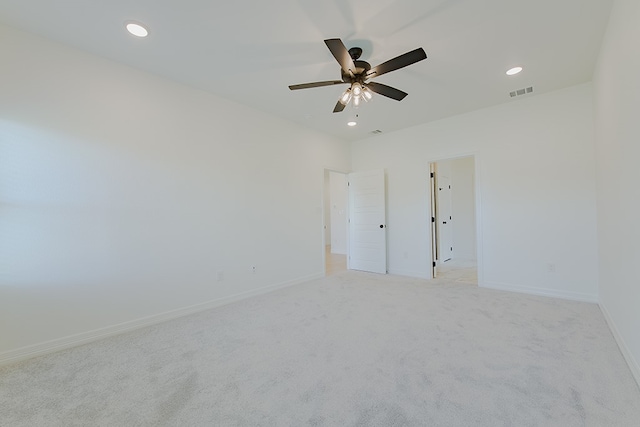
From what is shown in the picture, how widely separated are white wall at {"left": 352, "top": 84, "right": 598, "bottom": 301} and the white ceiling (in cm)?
48

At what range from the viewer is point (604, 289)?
2.98m

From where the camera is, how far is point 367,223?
5.47 metres

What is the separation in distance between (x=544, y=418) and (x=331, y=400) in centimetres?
121

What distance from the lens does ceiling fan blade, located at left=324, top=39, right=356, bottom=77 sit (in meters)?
1.93

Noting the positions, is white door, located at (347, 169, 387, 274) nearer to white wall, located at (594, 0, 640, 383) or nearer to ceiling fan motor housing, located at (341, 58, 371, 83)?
ceiling fan motor housing, located at (341, 58, 371, 83)

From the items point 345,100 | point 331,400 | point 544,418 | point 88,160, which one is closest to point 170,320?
point 88,160

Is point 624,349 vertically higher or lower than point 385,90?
lower

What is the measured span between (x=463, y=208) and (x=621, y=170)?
15.3 ft

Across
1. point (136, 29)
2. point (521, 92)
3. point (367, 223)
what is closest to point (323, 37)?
point (136, 29)

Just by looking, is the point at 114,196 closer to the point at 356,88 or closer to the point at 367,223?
the point at 356,88

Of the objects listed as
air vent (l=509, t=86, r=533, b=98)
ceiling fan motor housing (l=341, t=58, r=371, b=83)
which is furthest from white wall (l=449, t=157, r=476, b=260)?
ceiling fan motor housing (l=341, t=58, r=371, b=83)

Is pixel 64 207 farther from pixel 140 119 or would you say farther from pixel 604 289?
pixel 604 289

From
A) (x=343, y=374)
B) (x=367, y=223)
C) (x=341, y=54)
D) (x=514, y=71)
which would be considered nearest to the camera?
(x=343, y=374)

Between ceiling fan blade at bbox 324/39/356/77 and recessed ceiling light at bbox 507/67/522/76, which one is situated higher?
recessed ceiling light at bbox 507/67/522/76
